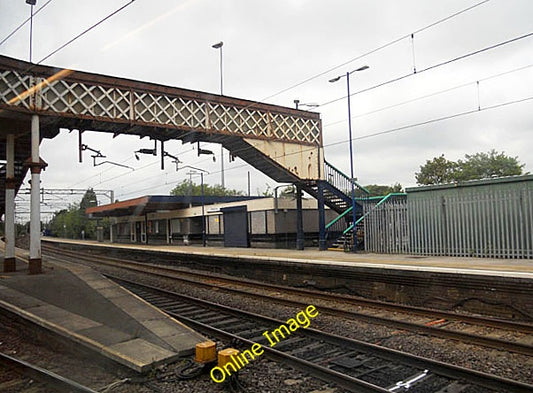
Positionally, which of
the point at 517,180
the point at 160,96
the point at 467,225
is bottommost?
the point at 467,225

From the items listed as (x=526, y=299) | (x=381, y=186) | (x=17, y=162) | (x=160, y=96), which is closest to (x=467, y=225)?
(x=526, y=299)

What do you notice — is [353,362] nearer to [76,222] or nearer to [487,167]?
[487,167]

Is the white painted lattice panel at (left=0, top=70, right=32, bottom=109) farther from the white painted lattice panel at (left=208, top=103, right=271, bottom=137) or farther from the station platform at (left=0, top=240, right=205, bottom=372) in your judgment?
the white painted lattice panel at (left=208, top=103, right=271, bottom=137)

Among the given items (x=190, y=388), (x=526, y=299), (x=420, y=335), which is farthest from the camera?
(x=526, y=299)

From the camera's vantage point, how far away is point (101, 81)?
49.9 feet

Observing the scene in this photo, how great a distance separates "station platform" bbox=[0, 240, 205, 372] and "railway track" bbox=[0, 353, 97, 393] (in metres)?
0.78

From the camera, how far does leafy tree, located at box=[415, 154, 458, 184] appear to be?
48.2 meters

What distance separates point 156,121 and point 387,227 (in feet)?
34.5

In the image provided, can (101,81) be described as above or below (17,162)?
above

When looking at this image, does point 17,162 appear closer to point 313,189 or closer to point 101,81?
point 101,81

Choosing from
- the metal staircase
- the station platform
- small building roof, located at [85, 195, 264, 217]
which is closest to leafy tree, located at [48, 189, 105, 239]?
small building roof, located at [85, 195, 264, 217]

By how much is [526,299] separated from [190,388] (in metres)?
7.46

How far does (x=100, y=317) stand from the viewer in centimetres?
888

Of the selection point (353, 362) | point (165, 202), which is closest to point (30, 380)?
point (353, 362)
